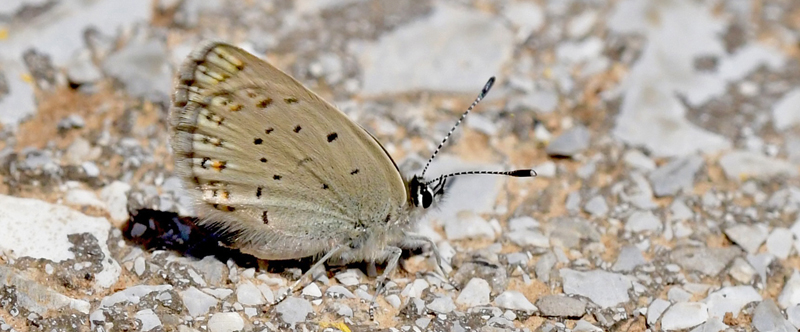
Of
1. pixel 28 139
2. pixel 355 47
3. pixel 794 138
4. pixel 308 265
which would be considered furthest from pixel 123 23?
pixel 794 138

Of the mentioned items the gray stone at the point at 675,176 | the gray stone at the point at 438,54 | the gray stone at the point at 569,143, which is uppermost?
the gray stone at the point at 438,54

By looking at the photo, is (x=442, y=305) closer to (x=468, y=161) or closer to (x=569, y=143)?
(x=468, y=161)

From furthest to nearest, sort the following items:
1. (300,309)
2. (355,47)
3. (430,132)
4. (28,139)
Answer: (355,47) < (430,132) < (28,139) < (300,309)

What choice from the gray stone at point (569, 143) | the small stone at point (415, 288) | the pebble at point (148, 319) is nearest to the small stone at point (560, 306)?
the small stone at point (415, 288)

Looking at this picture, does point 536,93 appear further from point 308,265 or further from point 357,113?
point 308,265

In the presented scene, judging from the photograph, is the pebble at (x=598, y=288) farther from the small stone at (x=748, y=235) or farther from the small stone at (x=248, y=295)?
the small stone at (x=248, y=295)

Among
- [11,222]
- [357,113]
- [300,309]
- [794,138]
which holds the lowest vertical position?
[794,138]

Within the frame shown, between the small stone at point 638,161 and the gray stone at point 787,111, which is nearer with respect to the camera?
the small stone at point 638,161
